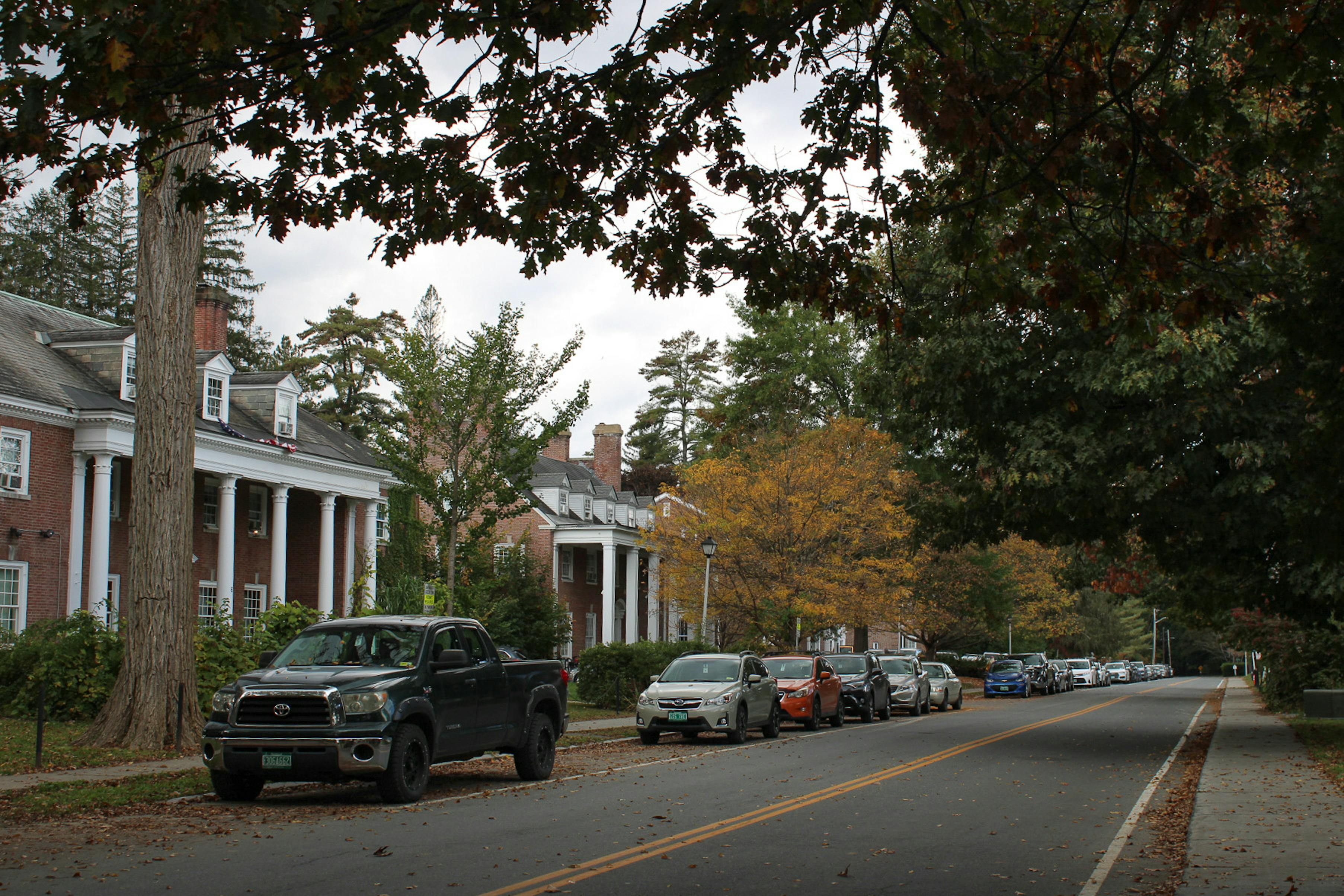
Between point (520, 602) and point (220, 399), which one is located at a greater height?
point (220, 399)

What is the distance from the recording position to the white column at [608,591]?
178ft

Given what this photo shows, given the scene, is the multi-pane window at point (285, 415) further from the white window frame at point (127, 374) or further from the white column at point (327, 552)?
the white window frame at point (127, 374)

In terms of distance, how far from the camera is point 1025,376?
19703mm

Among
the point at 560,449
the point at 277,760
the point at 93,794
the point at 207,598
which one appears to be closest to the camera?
the point at 277,760

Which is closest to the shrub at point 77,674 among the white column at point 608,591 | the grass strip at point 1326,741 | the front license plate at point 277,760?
the front license plate at point 277,760

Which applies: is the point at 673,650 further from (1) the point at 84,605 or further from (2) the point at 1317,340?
(2) the point at 1317,340

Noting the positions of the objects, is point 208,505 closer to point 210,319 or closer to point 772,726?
point 210,319

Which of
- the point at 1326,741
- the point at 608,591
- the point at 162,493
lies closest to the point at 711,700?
the point at 162,493

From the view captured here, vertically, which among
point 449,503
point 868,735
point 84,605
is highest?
point 449,503

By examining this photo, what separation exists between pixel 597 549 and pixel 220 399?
27009mm

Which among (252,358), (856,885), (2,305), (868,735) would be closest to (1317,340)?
(856,885)

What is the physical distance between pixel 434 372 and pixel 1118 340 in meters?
15.8

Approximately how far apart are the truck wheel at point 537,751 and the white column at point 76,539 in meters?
19.2

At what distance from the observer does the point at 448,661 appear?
1333 centimetres
